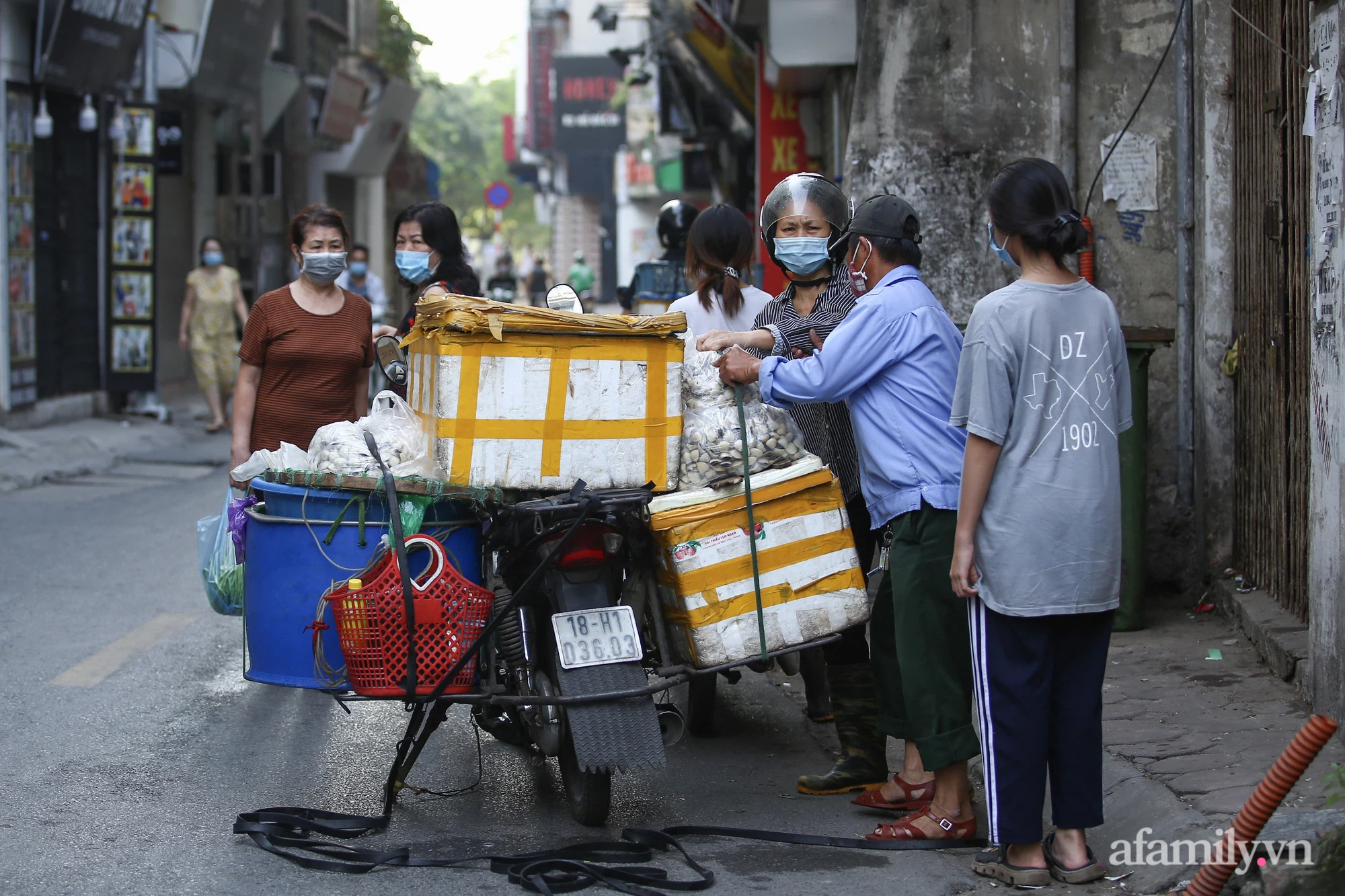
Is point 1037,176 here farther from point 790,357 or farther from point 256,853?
point 256,853

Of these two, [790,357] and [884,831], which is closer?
[884,831]

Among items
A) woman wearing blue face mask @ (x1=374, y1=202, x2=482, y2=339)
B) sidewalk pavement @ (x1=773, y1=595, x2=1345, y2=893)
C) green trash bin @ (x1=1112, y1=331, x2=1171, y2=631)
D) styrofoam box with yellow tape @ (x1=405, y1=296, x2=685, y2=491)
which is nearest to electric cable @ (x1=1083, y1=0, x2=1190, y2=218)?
green trash bin @ (x1=1112, y1=331, x2=1171, y2=631)

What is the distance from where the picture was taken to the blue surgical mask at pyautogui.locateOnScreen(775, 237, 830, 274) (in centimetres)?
441

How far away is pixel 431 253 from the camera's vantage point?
18.6ft

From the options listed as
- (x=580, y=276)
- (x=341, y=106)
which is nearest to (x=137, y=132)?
(x=341, y=106)

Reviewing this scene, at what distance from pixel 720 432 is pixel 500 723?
1224 millimetres

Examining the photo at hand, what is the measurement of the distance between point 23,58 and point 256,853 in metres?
11.8

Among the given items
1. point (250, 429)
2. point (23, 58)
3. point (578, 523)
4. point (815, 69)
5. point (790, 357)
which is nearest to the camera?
point (578, 523)

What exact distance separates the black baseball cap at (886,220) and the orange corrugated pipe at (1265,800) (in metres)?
1.76

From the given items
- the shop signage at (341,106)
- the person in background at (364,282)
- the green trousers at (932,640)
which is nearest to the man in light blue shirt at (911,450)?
the green trousers at (932,640)

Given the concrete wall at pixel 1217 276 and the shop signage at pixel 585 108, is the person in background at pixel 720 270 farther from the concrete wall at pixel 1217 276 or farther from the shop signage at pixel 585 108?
the shop signage at pixel 585 108

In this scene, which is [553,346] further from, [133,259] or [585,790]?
[133,259]

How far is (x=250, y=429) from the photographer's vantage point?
18.1 ft

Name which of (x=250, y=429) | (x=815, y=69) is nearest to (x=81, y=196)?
(x=815, y=69)
